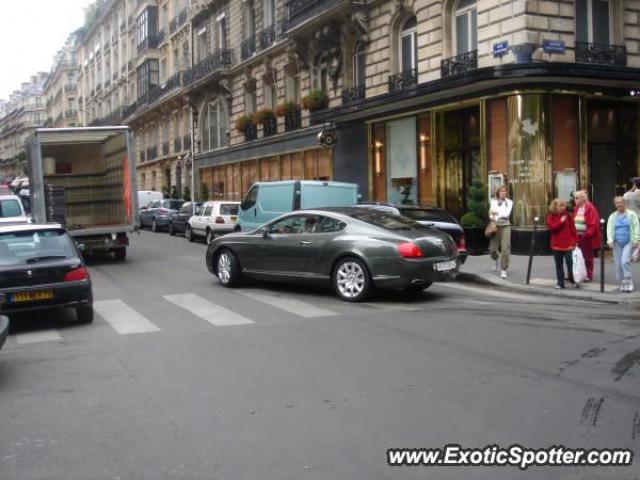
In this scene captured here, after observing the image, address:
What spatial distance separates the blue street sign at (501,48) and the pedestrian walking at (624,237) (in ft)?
25.4

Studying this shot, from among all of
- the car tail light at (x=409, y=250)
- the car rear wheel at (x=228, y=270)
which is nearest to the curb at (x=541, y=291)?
the car tail light at (x=409, y=250)

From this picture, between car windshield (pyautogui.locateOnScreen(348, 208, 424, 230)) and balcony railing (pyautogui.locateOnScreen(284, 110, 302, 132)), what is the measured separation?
1895cm

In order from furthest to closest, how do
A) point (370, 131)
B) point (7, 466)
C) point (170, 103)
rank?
point (170, 103)
point (370, 131)
point (7, 466)

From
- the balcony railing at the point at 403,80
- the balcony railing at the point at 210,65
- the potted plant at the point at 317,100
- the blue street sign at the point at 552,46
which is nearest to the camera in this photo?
the blue street sign at the point at 552,46

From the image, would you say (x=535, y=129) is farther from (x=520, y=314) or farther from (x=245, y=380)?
(x=245, y=380)

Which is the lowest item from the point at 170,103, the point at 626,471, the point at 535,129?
the point at 626,471

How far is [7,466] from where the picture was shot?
15.4 feet

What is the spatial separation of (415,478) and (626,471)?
1287mm

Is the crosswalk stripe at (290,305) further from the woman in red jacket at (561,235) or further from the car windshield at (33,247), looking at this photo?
the woman in red jacket at (561,235)

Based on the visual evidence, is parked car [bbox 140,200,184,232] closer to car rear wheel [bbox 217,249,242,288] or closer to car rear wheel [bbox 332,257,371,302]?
car rear wheel [bbox 217,249,242,288]

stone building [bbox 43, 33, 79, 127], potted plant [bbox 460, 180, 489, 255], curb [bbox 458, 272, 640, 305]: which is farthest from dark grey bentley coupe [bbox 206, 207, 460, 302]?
stone building [bbox 43, 33, 79, 127]

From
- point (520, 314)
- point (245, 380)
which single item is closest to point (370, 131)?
point (520, 314)

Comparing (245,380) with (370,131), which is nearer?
(245,380)

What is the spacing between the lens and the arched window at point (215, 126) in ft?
132
